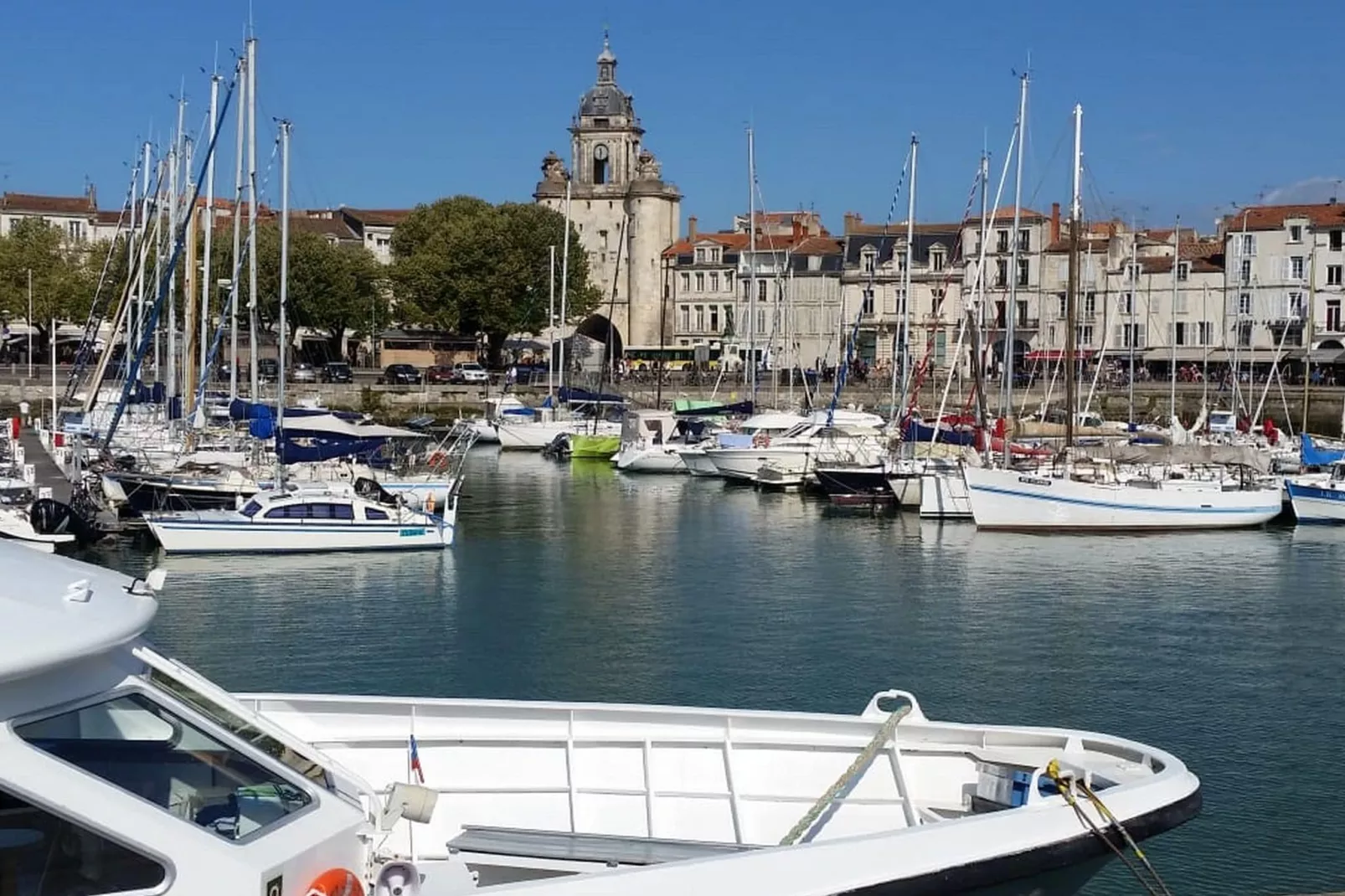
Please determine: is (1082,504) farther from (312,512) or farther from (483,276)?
(483,276)

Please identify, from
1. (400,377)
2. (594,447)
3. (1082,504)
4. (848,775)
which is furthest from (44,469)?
(400,377)

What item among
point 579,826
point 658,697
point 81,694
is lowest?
point 658,697

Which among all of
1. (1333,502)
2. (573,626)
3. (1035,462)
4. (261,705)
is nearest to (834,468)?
(1035,462)

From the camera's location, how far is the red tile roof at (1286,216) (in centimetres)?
8131

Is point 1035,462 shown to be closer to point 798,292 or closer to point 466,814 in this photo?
point 466,814

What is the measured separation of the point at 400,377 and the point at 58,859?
245ft

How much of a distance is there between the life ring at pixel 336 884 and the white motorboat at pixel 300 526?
24238 millimetres

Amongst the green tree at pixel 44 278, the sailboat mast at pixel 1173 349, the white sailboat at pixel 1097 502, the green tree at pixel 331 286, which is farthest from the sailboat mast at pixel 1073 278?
the green tree at pixel 44 278

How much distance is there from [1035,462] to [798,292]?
52710mm

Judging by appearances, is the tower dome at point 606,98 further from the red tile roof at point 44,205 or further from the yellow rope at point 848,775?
the yellow rope at point 848,775

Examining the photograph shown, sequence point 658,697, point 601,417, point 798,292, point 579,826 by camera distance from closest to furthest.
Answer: point 579,826 < point 658,697 < point 601,417 < point 798,292

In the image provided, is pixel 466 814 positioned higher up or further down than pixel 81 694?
further down

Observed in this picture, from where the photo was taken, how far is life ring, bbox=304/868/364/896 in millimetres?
6957

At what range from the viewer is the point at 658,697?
20125 millimetres
